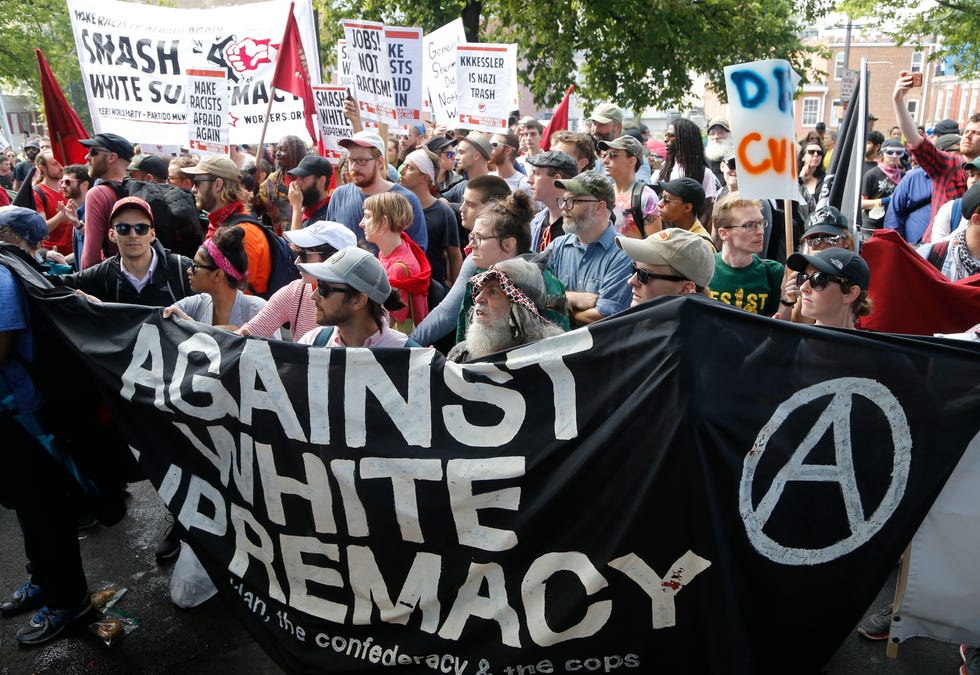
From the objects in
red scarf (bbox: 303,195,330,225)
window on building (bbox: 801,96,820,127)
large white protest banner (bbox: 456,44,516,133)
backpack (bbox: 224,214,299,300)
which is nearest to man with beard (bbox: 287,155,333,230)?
red scarf (bbox: 303,195,330,225)

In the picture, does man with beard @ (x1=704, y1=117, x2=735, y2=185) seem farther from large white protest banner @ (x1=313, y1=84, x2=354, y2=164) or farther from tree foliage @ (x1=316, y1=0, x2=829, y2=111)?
Result: tree foliage @ (x1=316, y1=0, x2=829, y2=111)

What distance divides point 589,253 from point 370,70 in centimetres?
471

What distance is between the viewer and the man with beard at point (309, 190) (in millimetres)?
6512

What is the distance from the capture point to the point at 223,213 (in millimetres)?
6051

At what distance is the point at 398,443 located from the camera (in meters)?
2.97

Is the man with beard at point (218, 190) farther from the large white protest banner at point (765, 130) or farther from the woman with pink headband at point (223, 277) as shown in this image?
the large white protest banner at point (765, 130)

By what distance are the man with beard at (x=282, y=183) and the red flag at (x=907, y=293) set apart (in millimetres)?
4777

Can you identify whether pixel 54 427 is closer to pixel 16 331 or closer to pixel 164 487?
pixel 16 331

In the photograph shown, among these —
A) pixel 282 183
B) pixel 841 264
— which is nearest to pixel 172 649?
pixel 841 264

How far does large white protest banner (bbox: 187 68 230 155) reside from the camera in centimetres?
804

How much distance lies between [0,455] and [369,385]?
1.85 meters

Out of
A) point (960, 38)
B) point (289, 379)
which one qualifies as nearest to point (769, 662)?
point (289, 379)

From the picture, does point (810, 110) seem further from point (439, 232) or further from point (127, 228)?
point (127, 228)

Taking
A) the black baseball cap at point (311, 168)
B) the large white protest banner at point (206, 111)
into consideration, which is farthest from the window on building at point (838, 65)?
the black baseball cap at point (311, 168)
